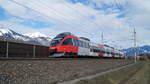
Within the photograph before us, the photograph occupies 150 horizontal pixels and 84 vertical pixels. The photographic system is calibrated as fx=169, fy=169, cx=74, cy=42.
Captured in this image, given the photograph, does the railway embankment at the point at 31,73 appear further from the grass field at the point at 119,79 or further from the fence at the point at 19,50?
the fence at the point at 19,50

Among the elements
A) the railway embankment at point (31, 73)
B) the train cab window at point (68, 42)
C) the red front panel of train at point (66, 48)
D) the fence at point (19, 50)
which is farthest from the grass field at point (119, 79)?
the fence at point (19, 50)

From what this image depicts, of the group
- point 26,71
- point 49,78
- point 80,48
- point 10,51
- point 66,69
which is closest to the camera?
point 26,71

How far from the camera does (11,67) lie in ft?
31.9

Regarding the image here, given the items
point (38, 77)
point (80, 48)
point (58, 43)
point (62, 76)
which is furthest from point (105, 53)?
point (38, 77)

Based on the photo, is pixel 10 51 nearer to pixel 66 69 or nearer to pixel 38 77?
pixel 66 69

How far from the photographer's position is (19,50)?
2155cm

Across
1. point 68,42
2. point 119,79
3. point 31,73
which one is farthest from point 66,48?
point 31,73

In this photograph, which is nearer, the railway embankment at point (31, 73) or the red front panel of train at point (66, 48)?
the railway embankment at point (31, 73)

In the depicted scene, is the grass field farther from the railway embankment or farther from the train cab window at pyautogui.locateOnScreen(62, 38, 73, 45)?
the train cab window at pyautogui.locateOnScreen(62, 38, 73, 45)

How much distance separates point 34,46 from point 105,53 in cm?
2375

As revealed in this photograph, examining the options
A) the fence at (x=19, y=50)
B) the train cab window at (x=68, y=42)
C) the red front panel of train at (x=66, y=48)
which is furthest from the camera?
the train cab window at (x=68, y=42)

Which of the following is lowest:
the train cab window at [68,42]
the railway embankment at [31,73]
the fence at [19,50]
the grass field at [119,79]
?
the grass field at [119,79]

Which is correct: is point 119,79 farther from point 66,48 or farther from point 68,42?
point 68,42

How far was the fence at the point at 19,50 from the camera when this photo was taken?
59.8 feet
